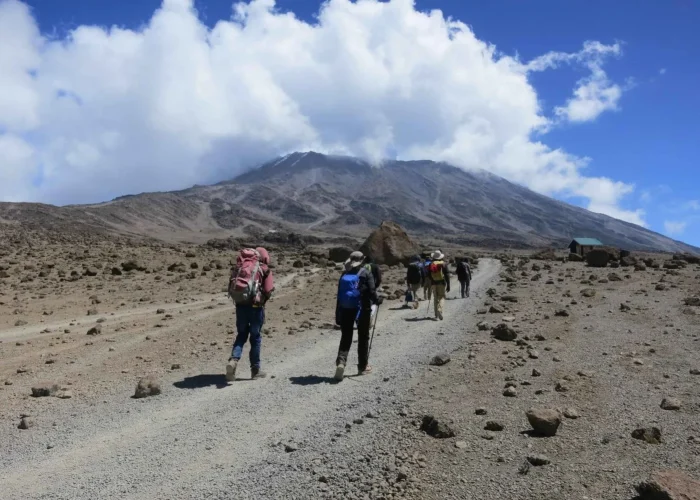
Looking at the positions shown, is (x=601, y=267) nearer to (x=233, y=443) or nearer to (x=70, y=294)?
(x=70, y=294)

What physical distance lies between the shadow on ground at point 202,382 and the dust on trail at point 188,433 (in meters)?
0.02

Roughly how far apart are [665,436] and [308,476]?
11.6ft

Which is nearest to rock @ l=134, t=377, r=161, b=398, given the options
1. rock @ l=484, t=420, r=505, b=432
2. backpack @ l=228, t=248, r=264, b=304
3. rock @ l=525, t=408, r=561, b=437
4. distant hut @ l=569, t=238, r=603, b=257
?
backpack @ l=228, t=248, r=264, b=304

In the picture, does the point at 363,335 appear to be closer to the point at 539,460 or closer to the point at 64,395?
the point at 539,460

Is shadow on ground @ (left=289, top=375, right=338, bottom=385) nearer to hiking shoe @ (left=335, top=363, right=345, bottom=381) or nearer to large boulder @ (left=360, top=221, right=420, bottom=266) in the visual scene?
hiking shoe @ (left=335, top=363, right=345, bottom=381)

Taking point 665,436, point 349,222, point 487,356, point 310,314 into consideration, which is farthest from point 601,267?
point 349,222

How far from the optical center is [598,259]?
126 feet

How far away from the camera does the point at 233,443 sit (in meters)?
5.61

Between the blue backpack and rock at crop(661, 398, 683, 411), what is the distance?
416 cm

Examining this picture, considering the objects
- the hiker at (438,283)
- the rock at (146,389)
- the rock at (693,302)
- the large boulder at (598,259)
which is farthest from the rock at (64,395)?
the large boulder at (598,259)

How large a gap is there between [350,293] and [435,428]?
3.12m

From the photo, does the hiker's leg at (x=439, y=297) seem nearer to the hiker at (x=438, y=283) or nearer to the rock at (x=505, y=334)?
the hiker at (x=438, y=283)

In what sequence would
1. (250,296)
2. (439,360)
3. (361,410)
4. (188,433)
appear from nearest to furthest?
(188,433) < (361,410) < (250,296) < (439,360)

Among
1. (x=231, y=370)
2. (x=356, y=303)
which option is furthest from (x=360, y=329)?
(x=231, y=370)
